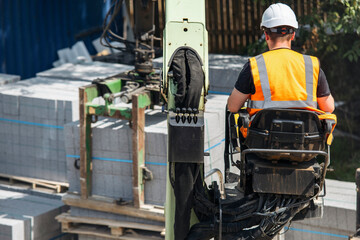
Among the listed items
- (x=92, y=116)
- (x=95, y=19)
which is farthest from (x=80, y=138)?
(x=95, y=19)

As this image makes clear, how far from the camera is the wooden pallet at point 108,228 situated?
6754 millimetres

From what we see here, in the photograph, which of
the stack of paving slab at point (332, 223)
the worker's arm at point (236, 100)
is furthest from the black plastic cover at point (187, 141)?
the stack of paving slab at point (332, 223)

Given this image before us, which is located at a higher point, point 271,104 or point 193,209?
point 271,104

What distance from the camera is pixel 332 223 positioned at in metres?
6.32

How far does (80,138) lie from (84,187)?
540 millimetres

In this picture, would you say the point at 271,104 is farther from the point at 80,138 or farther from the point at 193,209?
the point at 80,138

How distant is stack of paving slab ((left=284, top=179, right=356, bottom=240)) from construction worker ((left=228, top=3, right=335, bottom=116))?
2.01 m

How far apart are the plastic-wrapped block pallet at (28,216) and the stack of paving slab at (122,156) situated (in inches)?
14.6

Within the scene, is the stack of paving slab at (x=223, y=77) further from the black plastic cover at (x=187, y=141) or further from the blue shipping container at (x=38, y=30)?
the black plastic cover at (x=187, y=141)

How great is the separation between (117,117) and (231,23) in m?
6.23

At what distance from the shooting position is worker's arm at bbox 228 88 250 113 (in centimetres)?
457

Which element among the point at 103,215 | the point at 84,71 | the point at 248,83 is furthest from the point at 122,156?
the point at 84,71

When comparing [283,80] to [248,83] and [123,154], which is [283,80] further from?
[123,154]

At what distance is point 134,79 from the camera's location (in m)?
7.67
